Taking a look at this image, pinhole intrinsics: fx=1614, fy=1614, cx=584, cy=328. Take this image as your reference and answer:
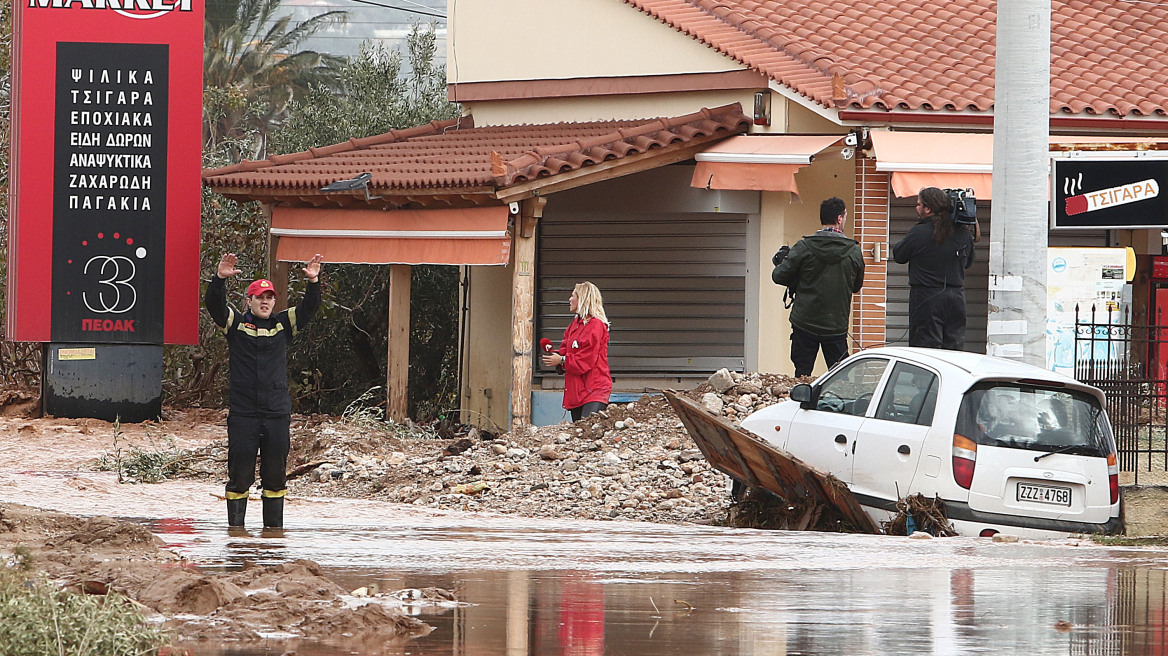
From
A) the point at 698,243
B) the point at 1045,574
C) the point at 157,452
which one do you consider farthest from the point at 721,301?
the point at 1045,574

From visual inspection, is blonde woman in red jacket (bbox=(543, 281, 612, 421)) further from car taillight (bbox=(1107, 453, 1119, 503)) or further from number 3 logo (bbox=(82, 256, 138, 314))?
number 3 logo (bbox=(82, 256, 138, 314))

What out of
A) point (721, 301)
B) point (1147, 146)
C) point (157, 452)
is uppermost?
point (1147, 146)

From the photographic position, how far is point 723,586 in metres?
7.43

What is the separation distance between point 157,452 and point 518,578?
8.41 m

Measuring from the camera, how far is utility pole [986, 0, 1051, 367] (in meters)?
11.4

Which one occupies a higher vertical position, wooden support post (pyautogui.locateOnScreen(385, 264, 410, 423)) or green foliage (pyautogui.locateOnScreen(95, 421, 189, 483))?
wooden support post (pyautogui.locateOnScreen(385, 264, 410, 423))

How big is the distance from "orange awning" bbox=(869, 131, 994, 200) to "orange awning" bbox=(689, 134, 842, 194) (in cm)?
65

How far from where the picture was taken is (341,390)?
22.9 metres

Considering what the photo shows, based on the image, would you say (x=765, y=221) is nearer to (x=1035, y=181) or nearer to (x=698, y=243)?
(x=698, y=243)

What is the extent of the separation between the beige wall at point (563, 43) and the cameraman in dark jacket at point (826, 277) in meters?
4.15

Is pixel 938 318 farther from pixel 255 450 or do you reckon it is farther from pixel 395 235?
pixel 395 235

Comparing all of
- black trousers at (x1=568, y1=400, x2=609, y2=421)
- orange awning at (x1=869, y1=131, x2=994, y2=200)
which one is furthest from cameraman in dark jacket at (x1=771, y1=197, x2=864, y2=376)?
orange awning at (x1=869, y1=131, x2=994, y2=200)

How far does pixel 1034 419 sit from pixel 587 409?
5.75m

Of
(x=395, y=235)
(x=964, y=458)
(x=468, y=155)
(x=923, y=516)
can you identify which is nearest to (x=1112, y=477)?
(x=964, y=458)
